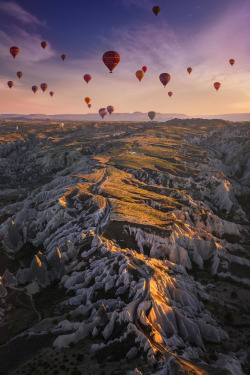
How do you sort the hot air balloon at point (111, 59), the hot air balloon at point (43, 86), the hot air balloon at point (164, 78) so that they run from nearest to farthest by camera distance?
the hot air balloon at point (111, 59), the hot air balloon at point (164, 78), the hot air balloon at point (43, 86)

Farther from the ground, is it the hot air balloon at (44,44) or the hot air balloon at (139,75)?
the hot air balloon at (44,44)

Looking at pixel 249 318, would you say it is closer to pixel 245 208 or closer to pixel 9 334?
pixel 9 334

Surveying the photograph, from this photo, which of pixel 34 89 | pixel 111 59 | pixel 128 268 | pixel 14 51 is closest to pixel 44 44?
pixel 14 51

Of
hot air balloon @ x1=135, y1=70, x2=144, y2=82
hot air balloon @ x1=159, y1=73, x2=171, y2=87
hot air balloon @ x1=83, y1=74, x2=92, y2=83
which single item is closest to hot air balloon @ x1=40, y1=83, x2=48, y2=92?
hot air balloon @ x1=83, y1=74, x2=92, y2=83

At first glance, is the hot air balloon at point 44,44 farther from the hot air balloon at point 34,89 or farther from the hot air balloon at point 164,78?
the hot air balloon at point 34,89

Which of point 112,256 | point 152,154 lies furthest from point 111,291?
point 152,154

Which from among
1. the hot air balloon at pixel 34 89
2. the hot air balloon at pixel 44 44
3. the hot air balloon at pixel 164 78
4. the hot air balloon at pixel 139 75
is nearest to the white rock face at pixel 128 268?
the hot air balloon at pixel 164 78

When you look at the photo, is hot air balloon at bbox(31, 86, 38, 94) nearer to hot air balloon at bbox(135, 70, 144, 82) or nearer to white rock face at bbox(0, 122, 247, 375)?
hot air balloon at bbox(135, 70, 144, 82)

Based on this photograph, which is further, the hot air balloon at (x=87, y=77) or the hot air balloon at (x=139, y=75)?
the hot air balloon at (x=87, y=77)
